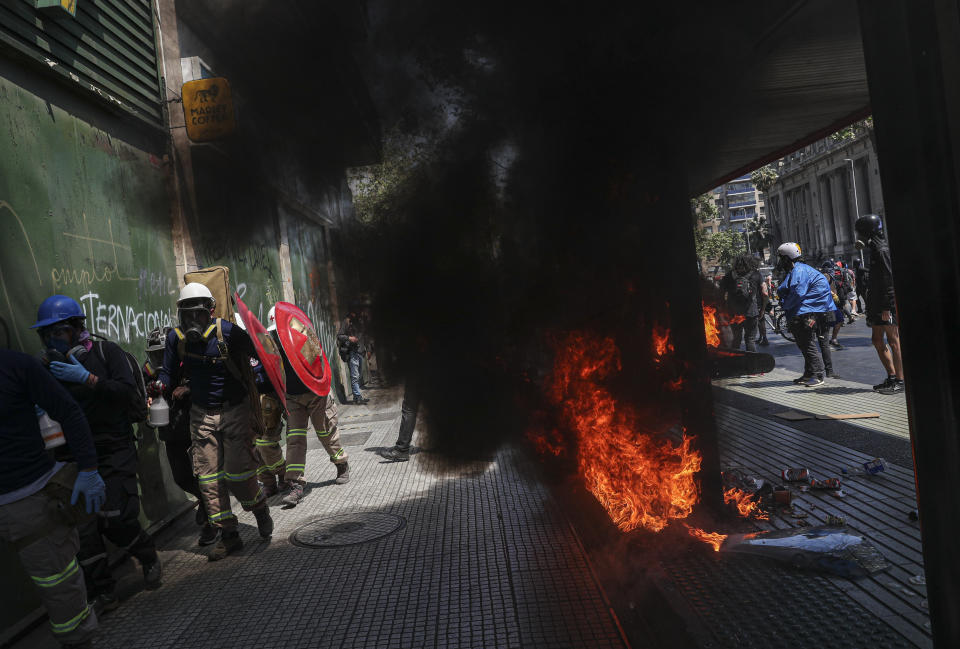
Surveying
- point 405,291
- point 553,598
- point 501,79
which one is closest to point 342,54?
point 501,79

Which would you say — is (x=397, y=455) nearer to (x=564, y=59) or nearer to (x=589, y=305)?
(x=589, y=305)

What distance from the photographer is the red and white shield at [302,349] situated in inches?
229

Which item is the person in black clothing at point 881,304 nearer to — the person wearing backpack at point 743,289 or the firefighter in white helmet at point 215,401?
the person wearing backpack at point 743,289

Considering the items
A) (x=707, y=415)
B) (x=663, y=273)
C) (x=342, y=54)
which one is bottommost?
(x=707, y=415)

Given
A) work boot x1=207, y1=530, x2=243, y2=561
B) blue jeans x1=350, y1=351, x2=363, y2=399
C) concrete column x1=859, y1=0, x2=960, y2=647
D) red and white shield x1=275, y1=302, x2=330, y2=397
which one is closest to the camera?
concrete column x1=859, y1=0, x2=960, y2=647

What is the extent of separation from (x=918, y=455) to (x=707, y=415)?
2162mm

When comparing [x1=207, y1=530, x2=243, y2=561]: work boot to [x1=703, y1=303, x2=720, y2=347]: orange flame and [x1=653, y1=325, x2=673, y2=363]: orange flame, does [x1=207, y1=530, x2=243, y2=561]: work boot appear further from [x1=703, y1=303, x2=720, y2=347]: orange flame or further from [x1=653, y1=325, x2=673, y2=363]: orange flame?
[x1=703, y1=303, x2=720, y2=347]: orange flame

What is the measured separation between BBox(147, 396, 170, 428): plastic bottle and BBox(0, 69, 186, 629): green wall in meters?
0.78

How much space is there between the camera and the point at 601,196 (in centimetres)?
395

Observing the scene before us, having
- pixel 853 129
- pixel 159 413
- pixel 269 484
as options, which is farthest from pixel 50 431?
pixel 853 129

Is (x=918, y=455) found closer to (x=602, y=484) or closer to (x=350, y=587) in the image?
(x=602, y=484)

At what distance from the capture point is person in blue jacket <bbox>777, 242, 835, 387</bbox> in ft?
27.4

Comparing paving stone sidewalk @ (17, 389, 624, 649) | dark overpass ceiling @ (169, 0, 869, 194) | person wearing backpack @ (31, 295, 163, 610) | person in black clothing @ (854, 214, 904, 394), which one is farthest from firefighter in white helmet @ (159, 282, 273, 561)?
person in black clothing @ (854, 214, 904, 394)

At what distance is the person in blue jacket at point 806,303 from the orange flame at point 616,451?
17.1 feet
